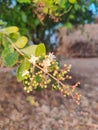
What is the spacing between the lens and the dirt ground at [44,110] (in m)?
3.85

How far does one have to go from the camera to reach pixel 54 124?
12.7 feet

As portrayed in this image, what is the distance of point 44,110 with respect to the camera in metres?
4.18

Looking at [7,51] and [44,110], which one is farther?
[44,110]

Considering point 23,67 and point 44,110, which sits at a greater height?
point 44,110

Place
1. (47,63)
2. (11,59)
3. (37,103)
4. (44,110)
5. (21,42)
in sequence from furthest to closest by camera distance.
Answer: (37,103)
(44,110)
(21,42)
(11,59)
(47,63)

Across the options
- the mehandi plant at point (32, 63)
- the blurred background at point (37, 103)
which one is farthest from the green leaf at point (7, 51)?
the blurred background at point (37, 103)

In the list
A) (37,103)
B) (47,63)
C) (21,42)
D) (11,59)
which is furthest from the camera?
(37,103)

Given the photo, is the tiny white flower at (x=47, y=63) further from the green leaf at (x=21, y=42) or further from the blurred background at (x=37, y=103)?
the blurred background at (x=37, y=103)

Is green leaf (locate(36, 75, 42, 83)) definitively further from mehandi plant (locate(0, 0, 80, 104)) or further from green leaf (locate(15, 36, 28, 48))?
green leaf (locate(15, 36, 28, 48))

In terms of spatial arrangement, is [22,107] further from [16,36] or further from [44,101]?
[16,36]

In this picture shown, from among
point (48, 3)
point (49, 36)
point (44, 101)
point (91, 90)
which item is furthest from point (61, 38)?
point (48, 3)

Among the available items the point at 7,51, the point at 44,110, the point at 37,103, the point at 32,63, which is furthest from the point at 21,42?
the point at 37,103

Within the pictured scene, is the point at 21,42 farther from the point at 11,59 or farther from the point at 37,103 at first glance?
the point at 37,103

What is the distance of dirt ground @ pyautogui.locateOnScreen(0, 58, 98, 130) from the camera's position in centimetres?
385
